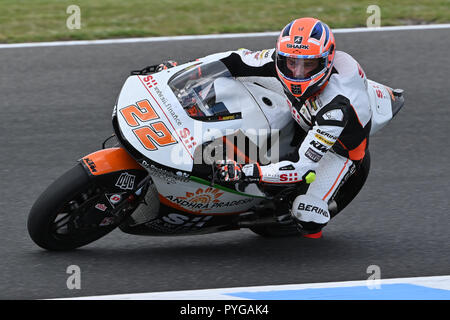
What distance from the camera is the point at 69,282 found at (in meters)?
5.09

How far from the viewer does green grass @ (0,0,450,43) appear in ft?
32.9

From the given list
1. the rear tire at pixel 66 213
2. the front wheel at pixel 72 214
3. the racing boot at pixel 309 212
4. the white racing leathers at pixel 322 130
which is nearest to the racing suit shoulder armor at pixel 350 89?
the white racing leathers at pixel 322 130

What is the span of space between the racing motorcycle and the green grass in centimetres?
476

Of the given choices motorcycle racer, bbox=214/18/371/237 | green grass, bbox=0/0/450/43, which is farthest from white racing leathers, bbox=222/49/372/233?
green grass, bbox=0/0/450/43

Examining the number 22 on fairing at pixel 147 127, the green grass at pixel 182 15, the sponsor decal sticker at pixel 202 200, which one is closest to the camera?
the number 22 on fairing at pixel 147 127

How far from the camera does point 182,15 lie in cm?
1064

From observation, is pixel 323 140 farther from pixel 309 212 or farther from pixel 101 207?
pixel 101 207

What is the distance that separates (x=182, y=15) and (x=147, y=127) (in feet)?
19.0

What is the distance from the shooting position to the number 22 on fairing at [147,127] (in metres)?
5.02

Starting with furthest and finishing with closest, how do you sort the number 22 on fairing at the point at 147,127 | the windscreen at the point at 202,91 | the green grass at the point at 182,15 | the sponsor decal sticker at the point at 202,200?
the green grass at the point at 182,15
the sponsor decal sticker at the point at 202,200
the windscreen at the point at 202,91
the number 22 on fairing at the point at 147,127

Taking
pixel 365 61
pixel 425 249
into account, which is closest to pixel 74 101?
pixel 365 61

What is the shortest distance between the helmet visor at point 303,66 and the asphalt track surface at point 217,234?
3.71 ft

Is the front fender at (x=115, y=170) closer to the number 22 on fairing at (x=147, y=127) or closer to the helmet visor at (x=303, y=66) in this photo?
the number 22 on fairing at (x=147, y=127)
